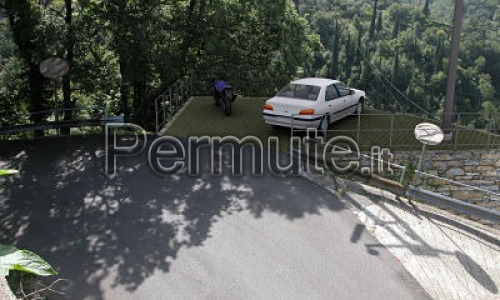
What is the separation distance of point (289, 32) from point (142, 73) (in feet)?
21.0

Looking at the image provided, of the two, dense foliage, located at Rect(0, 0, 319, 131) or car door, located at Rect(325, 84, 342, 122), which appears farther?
dense foliage, located at Rect(0, 0, 319, 131)

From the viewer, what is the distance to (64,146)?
13.7 meters

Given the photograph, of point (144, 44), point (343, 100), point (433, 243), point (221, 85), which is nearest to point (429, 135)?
point (433, 243)

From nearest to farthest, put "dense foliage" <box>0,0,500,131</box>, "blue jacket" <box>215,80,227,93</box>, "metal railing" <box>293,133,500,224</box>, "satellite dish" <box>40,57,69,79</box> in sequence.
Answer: "metal railing" <box>293,133,500,224</box>
"blue jacket" <box>215,80,227,93</box>
"satellite dish" <box>40,57,69,79</box>
"dense foliage" <box>0,0,500,131</box>

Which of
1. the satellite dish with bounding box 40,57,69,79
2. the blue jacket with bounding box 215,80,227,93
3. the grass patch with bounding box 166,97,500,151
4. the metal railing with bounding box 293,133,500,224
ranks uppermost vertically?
the satellite dish with bounding box 40,57,69,79

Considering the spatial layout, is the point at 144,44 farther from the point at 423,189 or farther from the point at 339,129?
the point at 423,189

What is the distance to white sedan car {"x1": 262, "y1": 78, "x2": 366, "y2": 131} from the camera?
1340cm

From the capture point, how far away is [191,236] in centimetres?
828

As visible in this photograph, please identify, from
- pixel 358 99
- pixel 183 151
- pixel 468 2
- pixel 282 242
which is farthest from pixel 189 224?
pixel 468 2

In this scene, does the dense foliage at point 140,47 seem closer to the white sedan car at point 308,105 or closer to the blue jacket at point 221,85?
the blue jacket at point 221,85

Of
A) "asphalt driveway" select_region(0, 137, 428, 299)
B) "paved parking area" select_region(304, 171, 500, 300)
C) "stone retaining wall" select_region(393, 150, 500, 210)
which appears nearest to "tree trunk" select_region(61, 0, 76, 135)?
"asphalt driveway" select_region(0, 137, 428, 299)

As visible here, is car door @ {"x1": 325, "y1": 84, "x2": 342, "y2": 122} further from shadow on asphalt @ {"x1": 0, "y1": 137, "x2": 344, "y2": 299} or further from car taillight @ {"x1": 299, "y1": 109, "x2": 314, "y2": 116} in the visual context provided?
shadow on asphalt @ {"x1": 0, "y1": 137, "x2": 344, "y2": 299}

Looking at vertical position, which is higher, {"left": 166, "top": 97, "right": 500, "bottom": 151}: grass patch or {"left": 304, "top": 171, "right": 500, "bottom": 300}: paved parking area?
{"left": 166, "top": 97, "right": 500, "bottom": 151}: grass patch

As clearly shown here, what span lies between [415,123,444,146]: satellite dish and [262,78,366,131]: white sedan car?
3.76 metres
